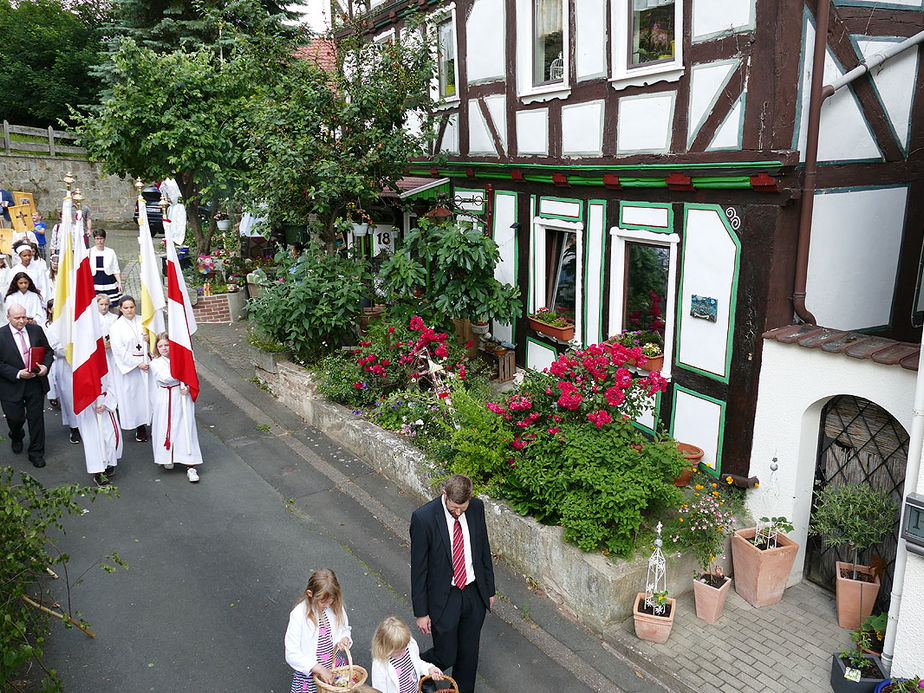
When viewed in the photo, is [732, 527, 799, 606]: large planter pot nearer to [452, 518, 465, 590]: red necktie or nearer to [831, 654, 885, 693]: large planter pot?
[831, 654, 885, 693]: large planter pot

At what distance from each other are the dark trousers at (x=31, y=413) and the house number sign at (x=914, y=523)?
8.83 metres

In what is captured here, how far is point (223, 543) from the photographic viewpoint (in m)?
7.05

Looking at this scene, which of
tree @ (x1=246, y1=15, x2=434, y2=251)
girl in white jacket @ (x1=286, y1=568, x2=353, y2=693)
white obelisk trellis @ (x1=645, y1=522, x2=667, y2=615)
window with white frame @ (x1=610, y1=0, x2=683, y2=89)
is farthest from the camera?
tree @ (x1=246, y1=15, x2=434, y2=251)

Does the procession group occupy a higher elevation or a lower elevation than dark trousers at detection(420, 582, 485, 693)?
higher

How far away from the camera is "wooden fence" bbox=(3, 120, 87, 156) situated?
1121 inches

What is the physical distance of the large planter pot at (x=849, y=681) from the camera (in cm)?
509

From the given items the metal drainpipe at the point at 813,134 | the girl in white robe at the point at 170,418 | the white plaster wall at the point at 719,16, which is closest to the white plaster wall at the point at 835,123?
the metal drainpipe at the point at 813,134

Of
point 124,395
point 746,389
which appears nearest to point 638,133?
point 746,389

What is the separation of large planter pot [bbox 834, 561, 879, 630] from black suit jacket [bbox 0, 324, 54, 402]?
870cm

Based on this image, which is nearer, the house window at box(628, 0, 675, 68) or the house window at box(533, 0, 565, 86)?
the house window at box(628, 0, 675, 68)

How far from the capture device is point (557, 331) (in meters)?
9.52

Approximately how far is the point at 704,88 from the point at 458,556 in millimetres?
5058

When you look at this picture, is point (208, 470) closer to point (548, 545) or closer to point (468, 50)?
point (548, 545)

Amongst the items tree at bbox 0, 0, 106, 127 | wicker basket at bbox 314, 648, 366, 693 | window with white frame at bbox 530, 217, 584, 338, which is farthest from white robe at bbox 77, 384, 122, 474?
tree at bbox 0, 0, 106, 127
